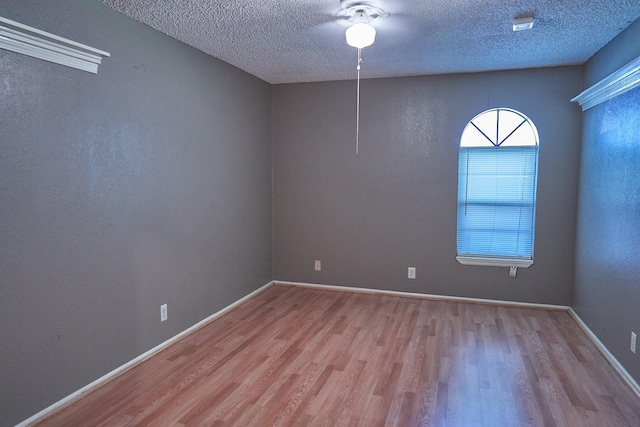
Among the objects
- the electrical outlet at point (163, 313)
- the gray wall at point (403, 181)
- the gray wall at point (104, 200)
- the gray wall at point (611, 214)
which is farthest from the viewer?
the gray wall at point (403, 181)

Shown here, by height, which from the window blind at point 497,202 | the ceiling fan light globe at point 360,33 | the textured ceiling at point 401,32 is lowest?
the window blind at point 497,202

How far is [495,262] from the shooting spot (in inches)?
165

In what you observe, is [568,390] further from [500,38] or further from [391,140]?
[391,140]

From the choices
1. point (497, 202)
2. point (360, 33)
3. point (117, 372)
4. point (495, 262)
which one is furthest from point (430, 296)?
point (117, 372)

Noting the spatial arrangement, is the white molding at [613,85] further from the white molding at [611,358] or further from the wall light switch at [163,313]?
the wall light switch at [163,313]

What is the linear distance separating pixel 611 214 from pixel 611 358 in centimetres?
107

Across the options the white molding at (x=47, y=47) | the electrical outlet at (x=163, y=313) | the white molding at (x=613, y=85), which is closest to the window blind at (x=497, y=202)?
the white molding at (x=613, y=85)

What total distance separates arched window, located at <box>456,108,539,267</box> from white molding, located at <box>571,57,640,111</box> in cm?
58

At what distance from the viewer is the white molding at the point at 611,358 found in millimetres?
2540

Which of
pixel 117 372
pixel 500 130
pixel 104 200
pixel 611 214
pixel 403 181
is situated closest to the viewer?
pixel 104 200

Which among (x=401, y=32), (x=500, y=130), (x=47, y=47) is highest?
(x=401, y=32)

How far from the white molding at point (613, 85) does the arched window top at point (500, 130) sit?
51 centimetres

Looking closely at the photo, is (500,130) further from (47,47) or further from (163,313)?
(47,47)

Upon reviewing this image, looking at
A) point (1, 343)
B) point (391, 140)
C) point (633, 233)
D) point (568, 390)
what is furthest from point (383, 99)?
point (1, 343)
